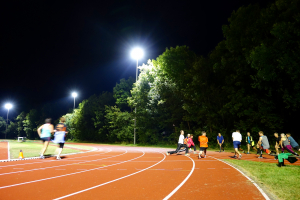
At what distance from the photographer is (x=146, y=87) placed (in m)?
38.1

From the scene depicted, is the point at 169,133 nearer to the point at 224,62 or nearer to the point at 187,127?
the point at 187,127

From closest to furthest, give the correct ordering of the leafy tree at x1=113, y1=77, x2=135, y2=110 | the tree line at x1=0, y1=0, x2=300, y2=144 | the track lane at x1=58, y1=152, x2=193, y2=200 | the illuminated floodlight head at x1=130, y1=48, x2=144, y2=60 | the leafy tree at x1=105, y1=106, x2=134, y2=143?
the track lane at x1=58, y1=152, x2=193, y2=200 < the tree line at x1=0, y1=0, x2=300, y2=144 < the illuminated floodlight head at x1=130, y1=48, x2=144, y2=60 < the leafy tree at x1=105, y1=106, x2=134, y2=143 < the leafy tree at x1=113, y1=77, x2=135, y2=110

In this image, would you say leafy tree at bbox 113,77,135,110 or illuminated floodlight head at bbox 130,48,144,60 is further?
leafy tree at bbox 113,77,135,110

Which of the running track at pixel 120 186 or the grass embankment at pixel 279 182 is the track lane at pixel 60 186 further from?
the grass embankment at pixel 279 182

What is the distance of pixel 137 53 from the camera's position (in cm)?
3391

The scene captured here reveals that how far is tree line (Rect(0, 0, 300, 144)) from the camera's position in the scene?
18344 millimetres

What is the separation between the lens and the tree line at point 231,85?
18.3 m

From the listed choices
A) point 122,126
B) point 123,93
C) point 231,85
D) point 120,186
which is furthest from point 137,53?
point 120,186

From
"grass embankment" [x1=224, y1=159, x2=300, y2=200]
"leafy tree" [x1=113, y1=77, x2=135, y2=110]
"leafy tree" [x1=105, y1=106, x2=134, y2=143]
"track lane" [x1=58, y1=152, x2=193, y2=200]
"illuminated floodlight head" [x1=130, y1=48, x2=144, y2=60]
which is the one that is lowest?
"grass embankment" [x1=224, y1=159, x2=300, y2=200]

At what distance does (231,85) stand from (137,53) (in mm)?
14756

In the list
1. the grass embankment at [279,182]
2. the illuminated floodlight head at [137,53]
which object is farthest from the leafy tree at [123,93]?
the grass embankment at [279,182]

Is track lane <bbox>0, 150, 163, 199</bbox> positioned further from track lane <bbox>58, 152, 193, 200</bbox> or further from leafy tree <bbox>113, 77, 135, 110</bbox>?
leafy tree <bbox>113, 77, 135, 110</bbox>

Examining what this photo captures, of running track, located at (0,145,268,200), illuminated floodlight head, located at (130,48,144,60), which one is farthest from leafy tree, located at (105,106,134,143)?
running track, located at (0,145,268,200)

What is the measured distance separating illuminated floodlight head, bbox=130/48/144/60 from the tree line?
4325 mm
